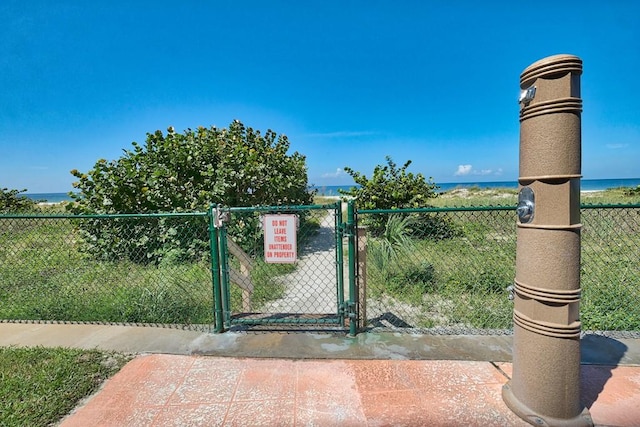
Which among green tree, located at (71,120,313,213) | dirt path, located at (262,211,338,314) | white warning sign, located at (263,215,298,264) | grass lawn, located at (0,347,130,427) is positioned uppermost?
green tree, located at (71,120,313,213)

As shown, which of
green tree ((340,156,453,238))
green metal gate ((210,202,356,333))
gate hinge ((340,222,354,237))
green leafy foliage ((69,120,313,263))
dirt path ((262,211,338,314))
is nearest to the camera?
gate hinge ((340,222,354,237))

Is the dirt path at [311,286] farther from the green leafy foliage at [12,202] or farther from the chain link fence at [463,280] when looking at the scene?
the green leafy foliage at [12,202]

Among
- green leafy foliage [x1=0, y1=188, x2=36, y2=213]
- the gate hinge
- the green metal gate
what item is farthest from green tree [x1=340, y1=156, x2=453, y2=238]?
green leafy foliage [x1=0, y1=188, x2=36, y2=213]

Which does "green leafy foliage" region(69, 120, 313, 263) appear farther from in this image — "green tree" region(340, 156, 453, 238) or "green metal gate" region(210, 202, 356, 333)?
"green tree" region(340, 156, 453, 238)

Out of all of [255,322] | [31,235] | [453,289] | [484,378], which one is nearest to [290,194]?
[453,289]

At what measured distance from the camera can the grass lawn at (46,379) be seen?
2.15 metres

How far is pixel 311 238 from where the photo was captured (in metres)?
10.3

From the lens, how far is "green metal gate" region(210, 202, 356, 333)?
10.2 feet

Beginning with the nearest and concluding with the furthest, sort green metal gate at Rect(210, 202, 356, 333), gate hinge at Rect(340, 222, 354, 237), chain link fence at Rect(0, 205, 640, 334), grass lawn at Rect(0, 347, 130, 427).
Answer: grass lawn at Rect(0, 347, 130, 427) < gate hinge at Rect(340, 222, 354, 237) < green metal gate at Rect(210, 202, 356, 333) < chain link fence at Rect(0, 205, 640, 334)

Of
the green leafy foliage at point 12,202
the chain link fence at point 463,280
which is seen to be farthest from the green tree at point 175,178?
the green leafy foliage at point 12,202

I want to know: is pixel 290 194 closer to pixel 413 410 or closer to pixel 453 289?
pixel 453 289

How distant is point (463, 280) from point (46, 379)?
5.23 meters

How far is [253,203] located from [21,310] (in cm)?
442

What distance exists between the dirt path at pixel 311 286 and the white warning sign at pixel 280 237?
1747 mm
